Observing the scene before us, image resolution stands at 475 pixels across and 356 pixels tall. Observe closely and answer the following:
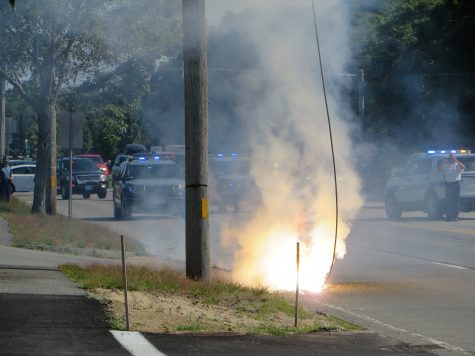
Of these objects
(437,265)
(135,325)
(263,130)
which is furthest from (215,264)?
(135,325)

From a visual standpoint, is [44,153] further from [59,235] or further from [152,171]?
[59,235]

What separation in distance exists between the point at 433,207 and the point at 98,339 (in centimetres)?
1952

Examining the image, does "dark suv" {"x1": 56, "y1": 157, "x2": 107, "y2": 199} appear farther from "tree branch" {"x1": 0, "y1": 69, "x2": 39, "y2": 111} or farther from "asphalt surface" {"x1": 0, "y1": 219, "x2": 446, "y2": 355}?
"asphalt surface" {"x1": 0, "y1": 219, "x2": 446, "y2": 355}

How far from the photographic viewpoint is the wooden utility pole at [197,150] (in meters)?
12.2

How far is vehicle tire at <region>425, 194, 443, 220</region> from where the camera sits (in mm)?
26906

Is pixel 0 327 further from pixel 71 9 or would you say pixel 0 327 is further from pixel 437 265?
pixel 71 9

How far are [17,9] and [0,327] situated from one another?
48.6ft

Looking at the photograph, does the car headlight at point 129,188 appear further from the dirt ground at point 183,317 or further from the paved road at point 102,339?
the paved road at point 102,339

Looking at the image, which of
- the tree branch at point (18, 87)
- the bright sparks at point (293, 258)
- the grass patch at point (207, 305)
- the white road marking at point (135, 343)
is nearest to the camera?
the white road marking at point (135, 343)

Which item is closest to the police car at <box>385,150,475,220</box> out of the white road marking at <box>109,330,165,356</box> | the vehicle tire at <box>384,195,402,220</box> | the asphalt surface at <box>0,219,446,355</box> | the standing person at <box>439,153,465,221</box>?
the vehicle tire at <box>384,195,402,220</box>

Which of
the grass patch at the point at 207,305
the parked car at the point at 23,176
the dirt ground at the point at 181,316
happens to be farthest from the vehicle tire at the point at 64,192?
the dirt ground at the point at 181,316

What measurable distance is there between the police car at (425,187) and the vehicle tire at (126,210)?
7643 millimetres

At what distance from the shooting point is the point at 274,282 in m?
13.6

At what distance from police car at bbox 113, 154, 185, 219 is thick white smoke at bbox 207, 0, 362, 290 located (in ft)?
41.3
